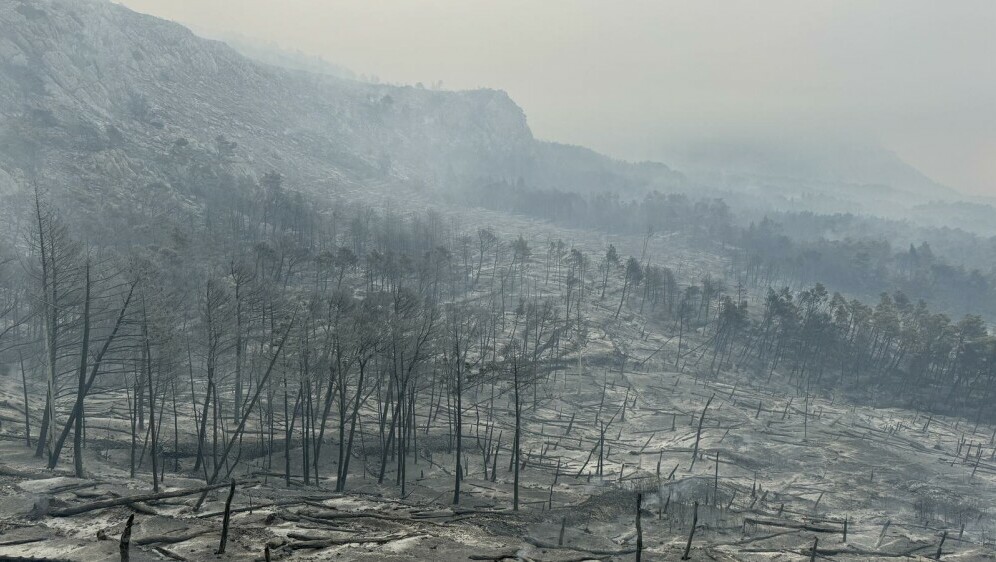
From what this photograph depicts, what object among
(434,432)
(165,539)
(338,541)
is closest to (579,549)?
(338,541)

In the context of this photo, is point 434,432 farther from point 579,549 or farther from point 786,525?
point 579,549

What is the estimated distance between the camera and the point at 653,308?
11906 centimetres

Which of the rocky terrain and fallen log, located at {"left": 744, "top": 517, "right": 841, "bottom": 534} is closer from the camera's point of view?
the rocky terrain

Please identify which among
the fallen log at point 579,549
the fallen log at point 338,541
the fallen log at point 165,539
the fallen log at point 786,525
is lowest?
the fallen log at point 786,525

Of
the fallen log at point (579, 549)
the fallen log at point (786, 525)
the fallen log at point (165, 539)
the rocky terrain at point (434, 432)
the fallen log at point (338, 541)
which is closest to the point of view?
the fallen log at point (165, 539)

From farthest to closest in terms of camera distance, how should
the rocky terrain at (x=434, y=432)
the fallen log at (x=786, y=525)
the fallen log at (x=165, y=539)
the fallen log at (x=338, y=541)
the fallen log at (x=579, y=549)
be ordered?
the fallen log at (x=786, y=525) → the fallen log at (x=579, y=549) → the rocky terrain at (x=434, y=432) → the fallen log at (x=338, y=541) → the fallen log at (x=165, y=539)

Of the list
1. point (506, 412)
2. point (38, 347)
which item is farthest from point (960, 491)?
point (38, 347)

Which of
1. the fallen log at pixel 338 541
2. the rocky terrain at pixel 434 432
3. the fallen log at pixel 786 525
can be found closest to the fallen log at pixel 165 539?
the rocky terrain at pixel 434 432

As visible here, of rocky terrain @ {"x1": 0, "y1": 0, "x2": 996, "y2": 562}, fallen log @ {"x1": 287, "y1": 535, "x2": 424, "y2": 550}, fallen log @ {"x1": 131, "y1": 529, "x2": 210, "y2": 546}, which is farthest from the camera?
rocky terrain @ {"x1": 0, "y1": 0, "x2": 996, "y2": 562}

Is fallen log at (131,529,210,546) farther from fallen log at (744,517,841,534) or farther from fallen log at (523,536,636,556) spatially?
fallen log at (744,517,841,534)

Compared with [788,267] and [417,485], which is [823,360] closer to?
[788,267]

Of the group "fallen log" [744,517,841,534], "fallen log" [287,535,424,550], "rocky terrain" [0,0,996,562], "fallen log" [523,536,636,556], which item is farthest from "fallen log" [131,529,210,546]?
"fallen log" [744,517,841,534]

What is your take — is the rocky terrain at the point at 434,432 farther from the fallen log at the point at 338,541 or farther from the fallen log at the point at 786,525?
the fallen log at the point at 786,525

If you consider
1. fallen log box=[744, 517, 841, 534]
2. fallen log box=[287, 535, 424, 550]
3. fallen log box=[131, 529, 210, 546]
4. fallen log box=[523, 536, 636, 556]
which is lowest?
fallen log box=[744, 517, 841, 534]
